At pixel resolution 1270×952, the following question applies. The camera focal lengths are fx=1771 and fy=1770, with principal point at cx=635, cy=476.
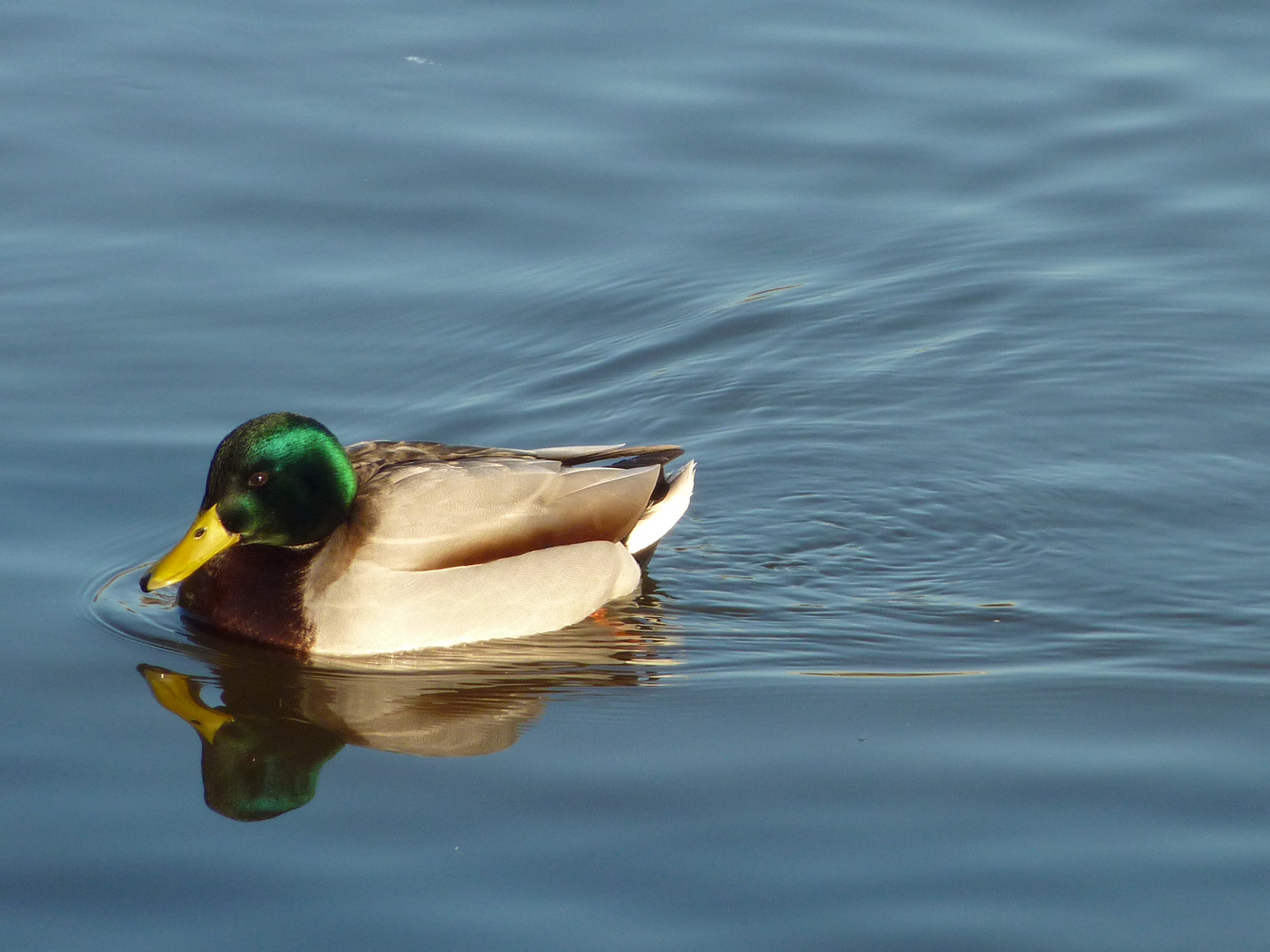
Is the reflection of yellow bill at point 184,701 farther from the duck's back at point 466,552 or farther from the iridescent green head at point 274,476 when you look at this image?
the iridescent green head at point 274,476

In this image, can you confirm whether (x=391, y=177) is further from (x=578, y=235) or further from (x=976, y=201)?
(x=976, y=201)

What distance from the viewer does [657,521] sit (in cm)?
741

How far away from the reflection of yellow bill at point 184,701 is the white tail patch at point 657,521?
6.24 ft

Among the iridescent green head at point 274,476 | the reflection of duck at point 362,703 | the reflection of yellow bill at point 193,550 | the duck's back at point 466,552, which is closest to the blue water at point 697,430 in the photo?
the reflection of duck at point 362,703

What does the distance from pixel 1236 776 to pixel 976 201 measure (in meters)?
5.39

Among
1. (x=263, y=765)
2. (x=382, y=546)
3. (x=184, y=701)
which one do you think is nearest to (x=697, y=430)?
(x=382, y=546)

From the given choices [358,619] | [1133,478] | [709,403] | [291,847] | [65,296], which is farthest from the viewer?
[65,296]

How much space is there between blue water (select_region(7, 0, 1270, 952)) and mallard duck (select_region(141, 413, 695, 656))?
0.19 meters

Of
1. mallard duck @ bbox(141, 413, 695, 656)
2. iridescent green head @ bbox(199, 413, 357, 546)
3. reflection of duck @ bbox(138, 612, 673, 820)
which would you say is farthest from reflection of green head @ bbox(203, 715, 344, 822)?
iridescent green head @ bbox(199, 413, 357, 546)

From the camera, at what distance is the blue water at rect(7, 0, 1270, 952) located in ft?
16.8

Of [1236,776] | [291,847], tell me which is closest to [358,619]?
[291,847]

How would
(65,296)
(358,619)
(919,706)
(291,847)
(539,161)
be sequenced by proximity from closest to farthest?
(291,847)
(919,706)
(358,619)
(65,296)
(539,161)

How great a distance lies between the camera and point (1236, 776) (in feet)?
18.1

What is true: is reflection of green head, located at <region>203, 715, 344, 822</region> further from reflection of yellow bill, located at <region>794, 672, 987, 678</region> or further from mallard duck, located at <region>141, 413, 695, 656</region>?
reflection of yellow bill, located at <region>794, 672, 987, 678</region>
